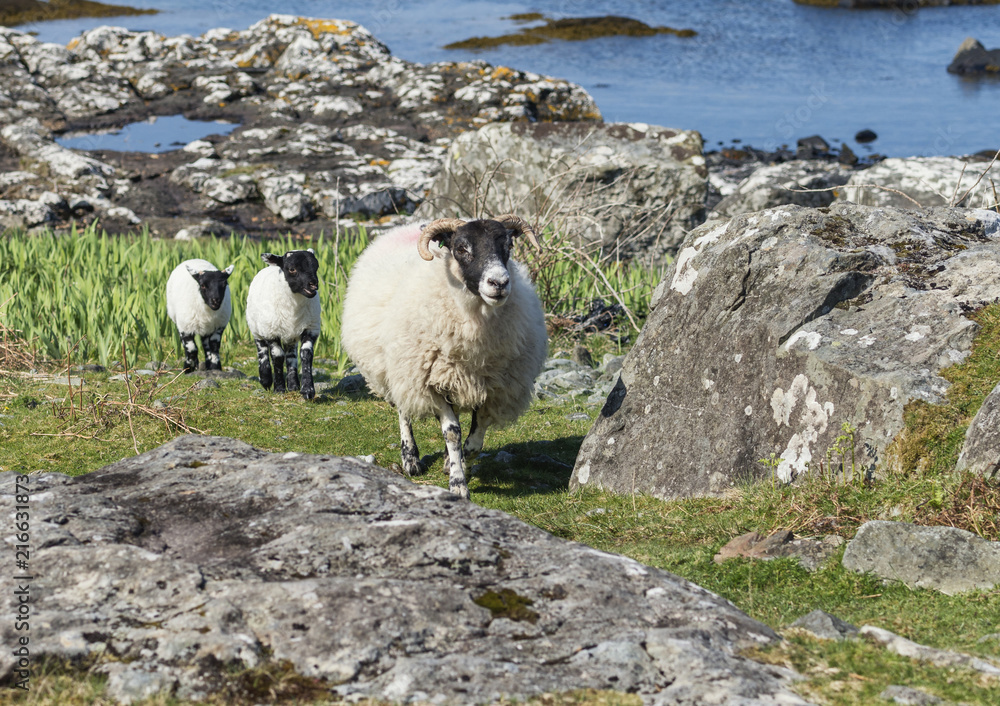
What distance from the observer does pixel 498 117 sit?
29266 millimetres

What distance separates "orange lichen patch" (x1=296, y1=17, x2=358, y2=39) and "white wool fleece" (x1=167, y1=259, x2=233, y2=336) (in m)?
26.1

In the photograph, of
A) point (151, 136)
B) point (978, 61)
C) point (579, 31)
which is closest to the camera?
point (151, 136)

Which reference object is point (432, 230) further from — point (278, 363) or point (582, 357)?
point (582, 357)

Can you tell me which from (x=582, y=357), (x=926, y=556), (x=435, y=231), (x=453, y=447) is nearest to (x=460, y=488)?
(x=453, y=447)

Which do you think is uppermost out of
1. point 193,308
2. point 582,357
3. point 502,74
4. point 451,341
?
point 502,74

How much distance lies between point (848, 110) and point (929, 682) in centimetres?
4260

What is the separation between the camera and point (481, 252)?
7.28m

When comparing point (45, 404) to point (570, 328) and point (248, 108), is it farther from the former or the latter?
point (248, 108)

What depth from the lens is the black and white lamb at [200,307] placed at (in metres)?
11.2

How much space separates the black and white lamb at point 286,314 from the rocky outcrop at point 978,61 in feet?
158

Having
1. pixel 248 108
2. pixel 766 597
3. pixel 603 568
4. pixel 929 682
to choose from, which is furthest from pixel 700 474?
pixel 248 108

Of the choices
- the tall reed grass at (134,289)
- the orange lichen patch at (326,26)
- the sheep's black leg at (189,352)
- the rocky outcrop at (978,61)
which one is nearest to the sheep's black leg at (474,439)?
the tall reed grass at (134,289)

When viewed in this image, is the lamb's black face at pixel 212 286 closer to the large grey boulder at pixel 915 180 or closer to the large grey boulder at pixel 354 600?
the large grey boulder at pixel 354 600

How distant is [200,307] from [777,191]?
43.8 ft
